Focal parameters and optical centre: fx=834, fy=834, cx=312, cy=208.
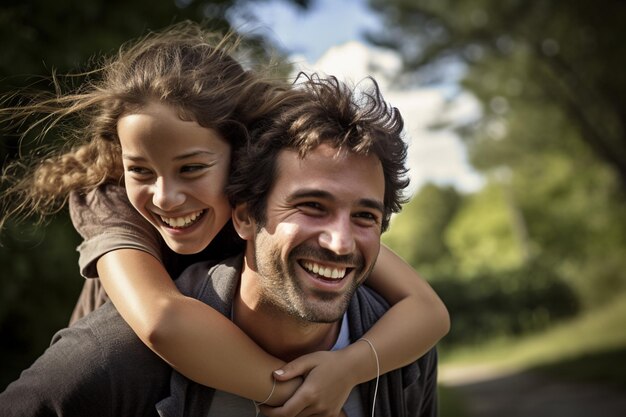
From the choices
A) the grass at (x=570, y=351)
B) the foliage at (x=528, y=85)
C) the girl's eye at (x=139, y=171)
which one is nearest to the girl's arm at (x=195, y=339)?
the girl's eye at (x=139, y=171)

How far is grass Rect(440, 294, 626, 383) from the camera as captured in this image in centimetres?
1490

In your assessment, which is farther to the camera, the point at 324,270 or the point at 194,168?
the point at 194,168

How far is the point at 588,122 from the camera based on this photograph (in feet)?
60.3

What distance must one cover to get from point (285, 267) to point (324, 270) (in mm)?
117

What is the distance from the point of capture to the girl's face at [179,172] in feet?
8.24

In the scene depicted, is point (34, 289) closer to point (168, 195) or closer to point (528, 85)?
point (168, 195)

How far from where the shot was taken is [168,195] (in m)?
2.51

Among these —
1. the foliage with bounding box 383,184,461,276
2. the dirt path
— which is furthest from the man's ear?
the foliage with bounding box 383,184,461,276

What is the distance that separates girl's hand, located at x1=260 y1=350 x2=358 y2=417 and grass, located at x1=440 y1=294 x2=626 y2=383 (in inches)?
464

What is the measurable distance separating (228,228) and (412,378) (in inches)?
30.9

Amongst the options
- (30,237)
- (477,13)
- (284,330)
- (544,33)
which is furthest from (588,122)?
(284,330)

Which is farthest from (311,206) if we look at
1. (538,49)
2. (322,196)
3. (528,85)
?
(528,85)

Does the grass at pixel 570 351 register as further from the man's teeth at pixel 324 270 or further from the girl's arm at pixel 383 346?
the man's teeth at pixel 324 270

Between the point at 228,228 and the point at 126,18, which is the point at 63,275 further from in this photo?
the point at 228,228
